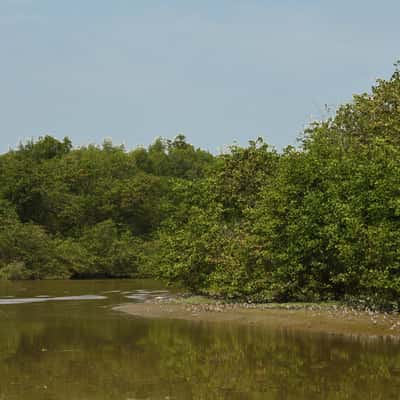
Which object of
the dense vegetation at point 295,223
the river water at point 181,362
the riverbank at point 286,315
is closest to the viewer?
the river water at point 181,362

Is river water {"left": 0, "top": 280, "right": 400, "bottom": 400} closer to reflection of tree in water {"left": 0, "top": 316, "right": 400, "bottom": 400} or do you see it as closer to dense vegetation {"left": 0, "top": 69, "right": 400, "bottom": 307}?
reflection of tree in water {"left": 0, "top": 316, "right": 400, "bottom": 400}

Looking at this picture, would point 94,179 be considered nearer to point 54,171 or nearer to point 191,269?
point 54,171

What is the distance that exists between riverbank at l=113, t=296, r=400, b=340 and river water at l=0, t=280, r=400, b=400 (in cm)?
124

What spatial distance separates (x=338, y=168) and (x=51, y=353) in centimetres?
1586

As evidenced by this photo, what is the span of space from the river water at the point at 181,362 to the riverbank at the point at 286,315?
48.8 inches

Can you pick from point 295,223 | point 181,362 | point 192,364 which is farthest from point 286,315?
point 192,364

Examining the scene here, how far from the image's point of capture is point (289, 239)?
106 feet

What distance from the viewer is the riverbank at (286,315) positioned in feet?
80.8

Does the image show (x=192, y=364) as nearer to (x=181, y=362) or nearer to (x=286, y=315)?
(x=181, y=362)

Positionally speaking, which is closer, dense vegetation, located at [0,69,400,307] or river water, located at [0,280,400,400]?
river water, located at [0,280,400,400]

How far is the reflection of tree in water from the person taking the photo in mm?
14977

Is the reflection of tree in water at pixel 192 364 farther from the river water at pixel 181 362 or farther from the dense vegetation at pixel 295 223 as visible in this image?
the dense vegetation at pixel 295 223

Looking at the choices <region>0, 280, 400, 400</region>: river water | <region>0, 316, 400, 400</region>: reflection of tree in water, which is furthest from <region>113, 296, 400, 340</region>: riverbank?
<region>0, 316, 400, 400</region>: reflection of tree in water

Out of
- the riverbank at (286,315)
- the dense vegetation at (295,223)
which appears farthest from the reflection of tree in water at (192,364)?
the dense vegetation at (295,223)
